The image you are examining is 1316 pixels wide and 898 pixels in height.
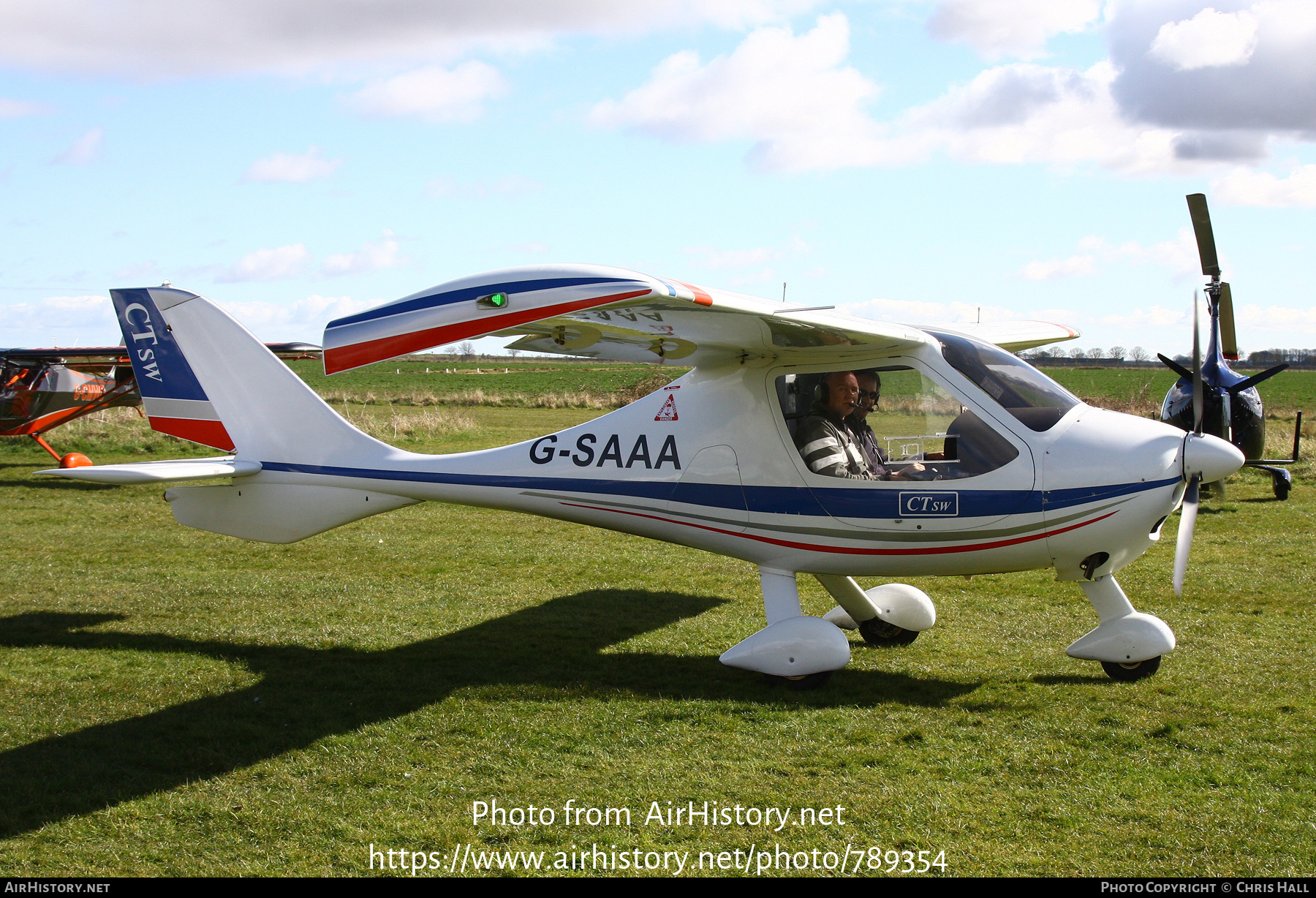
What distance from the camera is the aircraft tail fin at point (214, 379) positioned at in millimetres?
7672

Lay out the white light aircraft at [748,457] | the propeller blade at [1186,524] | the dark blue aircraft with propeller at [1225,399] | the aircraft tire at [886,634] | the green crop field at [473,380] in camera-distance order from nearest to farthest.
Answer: the white light aircraft at [748,457], the propeller blade at [1186,524], the aircraft tire at [886,634], the dark blue aircraft with propeller at [1225,399], the green crop field at [473,380]

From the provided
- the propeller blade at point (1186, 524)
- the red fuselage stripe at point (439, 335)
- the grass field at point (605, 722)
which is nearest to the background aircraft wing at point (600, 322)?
the red fuselage stripe at point (439, 335)

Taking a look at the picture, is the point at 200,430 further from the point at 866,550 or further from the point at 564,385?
the point at 564,385

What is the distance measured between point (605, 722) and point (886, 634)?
281 centimetres

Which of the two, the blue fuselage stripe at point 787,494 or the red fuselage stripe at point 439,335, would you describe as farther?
the blue fuselage stripe at point 787,494

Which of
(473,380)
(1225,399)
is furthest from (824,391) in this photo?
(473,380)

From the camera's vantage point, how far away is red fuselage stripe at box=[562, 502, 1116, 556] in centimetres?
607

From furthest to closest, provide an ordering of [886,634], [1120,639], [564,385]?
[564,385]
[886,634]
[1120,639]

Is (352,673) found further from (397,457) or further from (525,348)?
(525,348)

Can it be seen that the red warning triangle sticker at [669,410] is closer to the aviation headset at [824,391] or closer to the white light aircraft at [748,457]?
the white light aircraft at [748,457]

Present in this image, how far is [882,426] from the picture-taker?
6.57 metres

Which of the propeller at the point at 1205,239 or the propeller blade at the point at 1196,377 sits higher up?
the propeller at the point at 1205,239

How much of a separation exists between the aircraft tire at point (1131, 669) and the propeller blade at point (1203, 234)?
22.6ft

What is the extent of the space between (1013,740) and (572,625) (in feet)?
12.8
